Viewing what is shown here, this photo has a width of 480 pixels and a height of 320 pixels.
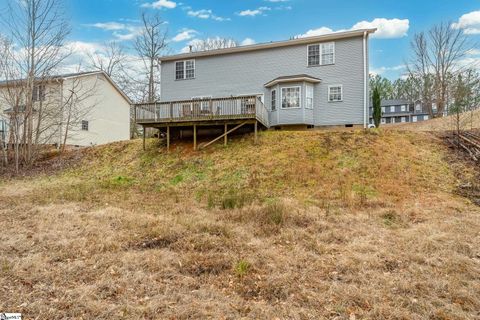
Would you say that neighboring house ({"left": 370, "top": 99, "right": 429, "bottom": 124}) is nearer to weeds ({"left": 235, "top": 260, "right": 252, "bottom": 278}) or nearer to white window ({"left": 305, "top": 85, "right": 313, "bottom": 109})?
white window ({"left": 305, "top": 85, "right": 313, "bottom": 109})

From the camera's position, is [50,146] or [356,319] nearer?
[356,319]

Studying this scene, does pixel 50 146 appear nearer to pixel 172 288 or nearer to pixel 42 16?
pixel 42 16

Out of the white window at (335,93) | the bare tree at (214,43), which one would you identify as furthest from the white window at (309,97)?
the bare tree at (214,43)

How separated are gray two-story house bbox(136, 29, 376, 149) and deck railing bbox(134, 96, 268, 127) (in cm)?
5

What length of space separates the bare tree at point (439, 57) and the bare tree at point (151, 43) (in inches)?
1073

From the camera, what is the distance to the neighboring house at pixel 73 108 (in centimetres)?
1748

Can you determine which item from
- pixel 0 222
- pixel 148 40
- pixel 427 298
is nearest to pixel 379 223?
pixel 427 298

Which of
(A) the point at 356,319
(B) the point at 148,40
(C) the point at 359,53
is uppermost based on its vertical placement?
(B) the point at 148,40

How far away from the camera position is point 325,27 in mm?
21781

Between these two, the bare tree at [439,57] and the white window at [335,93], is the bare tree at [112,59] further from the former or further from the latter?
the bare tree at [439,57]

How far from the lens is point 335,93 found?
17.0m

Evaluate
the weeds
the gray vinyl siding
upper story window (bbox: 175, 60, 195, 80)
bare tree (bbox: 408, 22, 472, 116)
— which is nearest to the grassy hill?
the weeds

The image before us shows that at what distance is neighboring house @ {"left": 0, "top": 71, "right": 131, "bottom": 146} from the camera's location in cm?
1748

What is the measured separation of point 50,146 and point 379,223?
20684 mm
